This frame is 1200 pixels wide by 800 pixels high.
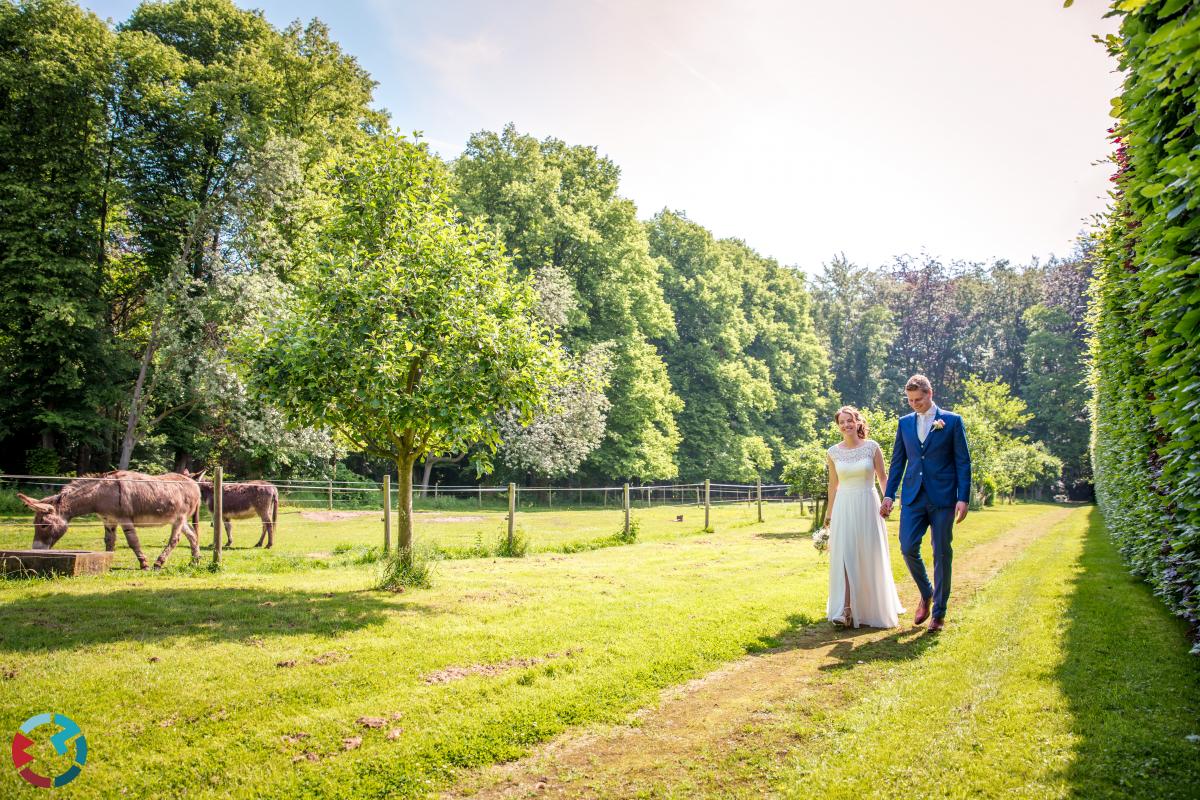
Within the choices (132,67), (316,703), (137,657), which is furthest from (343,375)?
(132,67)

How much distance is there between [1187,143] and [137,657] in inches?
348

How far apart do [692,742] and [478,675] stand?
2.26 m

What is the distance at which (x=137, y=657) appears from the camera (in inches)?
252

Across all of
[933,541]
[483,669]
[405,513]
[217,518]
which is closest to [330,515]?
[217,518]

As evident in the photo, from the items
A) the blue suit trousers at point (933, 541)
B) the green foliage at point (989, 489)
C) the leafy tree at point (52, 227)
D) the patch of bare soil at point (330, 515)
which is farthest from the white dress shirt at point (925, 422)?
the green foliage at point (989, 489)

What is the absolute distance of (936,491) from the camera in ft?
23.9

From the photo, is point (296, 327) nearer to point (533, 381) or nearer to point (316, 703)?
point (533, 381)

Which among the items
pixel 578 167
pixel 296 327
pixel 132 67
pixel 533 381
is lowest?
pixel 533 381

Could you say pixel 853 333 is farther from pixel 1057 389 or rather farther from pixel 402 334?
pixel 402 334

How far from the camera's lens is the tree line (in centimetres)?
1038

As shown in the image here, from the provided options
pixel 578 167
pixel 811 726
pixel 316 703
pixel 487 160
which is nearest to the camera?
pixel 811 726

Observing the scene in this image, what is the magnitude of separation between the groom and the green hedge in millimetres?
1743

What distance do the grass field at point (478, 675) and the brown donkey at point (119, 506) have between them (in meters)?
1.37

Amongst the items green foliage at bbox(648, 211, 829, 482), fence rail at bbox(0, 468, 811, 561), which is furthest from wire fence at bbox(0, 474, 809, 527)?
green foliage at bbox(648, 211, 829, 482)
